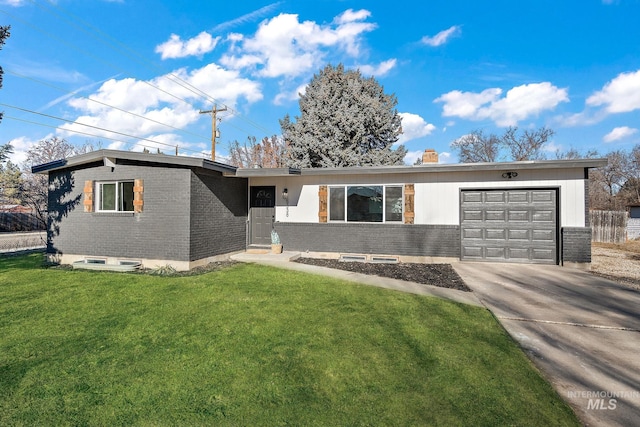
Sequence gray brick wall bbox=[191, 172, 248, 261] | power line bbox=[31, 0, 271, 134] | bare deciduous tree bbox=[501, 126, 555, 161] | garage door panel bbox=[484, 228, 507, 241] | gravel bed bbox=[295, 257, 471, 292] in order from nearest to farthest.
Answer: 1. gravel bed bbox=[295, 257, 471, 292]
2. gray brick wall bbox=[191, 172, 248, 261]
3. garage door panel bbox=[484, 228, 507, 241]
4. power line bbox=[31, 0, 271, 134]
5. bare deciduous tree bbox=[501, 126, 555, 161]

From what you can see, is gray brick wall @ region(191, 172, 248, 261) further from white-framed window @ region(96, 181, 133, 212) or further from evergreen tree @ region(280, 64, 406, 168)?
evergreen tree @ region(280, 64, 406, 168)

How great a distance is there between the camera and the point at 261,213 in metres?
10.9

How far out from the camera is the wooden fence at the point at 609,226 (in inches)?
611

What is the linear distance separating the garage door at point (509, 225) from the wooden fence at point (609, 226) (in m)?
10.7

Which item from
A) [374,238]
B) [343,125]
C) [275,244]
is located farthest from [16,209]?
[374,238]

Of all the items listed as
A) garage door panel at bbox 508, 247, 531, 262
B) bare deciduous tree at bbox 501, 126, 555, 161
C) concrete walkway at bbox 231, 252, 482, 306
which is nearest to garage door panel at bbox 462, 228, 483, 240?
garage door panel at bbox 508, 247, 531, 262

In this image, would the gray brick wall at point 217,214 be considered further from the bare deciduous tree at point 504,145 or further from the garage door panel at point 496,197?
the bare deciduous tree at point 504,145

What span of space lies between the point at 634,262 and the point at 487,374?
10461 mm

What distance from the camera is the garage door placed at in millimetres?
8516

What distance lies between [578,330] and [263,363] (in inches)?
165

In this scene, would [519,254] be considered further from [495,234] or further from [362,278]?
[362,278]

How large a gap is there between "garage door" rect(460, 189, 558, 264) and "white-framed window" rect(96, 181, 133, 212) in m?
9.82

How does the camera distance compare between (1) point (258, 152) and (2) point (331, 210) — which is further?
(1) point (258, 152)

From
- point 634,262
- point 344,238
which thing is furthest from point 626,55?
point 344,238
